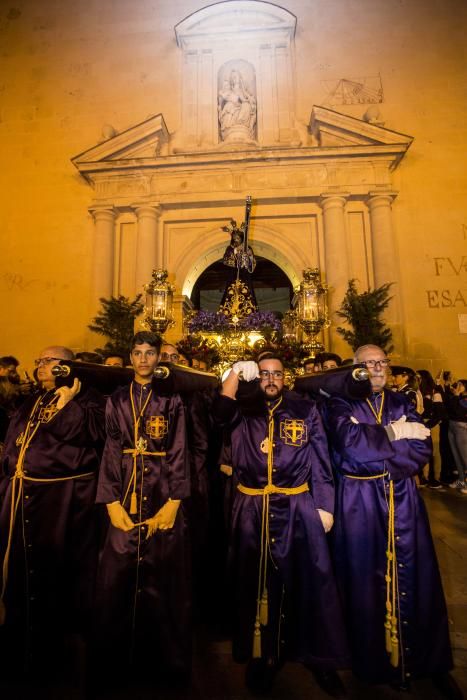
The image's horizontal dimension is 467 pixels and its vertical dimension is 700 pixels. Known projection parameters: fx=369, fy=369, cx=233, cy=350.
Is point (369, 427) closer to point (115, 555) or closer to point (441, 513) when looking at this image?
point (115, 555)

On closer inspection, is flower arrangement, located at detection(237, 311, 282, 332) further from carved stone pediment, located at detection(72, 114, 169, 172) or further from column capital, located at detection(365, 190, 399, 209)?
carved stone pediment, located at detection(72, 114, 169, 172)

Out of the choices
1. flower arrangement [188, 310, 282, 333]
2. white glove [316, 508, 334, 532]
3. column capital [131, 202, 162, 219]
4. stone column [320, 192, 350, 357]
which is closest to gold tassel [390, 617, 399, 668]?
white glove [316, 508, 334, 532]

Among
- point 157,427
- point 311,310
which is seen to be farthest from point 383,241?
point 157,427

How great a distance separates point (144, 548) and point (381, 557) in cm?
172

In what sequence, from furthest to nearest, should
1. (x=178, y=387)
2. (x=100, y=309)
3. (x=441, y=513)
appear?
(x=100, y=309) < (x=441, y=513) < (x=178, y=387)

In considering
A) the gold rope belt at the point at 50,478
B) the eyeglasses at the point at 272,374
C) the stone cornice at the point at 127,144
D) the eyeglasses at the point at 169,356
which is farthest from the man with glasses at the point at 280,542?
the stone cornice at the point at 127,144

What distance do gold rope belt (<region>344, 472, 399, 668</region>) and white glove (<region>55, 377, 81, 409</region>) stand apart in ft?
8.19

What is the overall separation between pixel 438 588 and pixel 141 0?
62.5ft

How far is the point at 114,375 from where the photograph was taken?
3014 millimetres

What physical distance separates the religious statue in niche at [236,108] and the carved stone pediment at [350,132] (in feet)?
6.81

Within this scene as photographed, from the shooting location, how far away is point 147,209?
11.0 m

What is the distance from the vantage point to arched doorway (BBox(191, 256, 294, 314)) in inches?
638

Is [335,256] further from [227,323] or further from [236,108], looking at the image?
[236,108]

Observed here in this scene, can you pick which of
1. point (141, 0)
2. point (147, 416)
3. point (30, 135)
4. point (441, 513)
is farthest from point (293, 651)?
point (141, 0)
